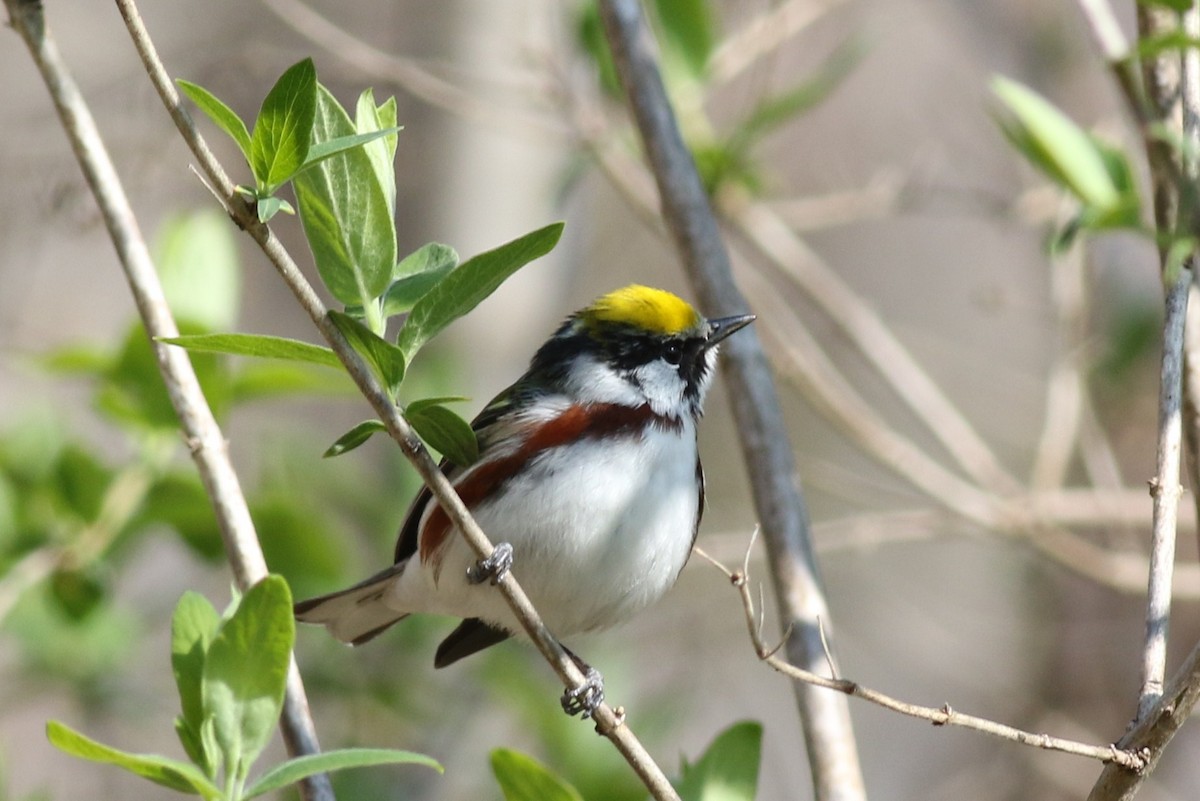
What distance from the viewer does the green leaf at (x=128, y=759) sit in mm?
1556

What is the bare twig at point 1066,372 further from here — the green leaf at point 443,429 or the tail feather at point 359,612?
the green leaf at point 443,429

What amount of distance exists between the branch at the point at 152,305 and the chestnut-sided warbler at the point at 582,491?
1.61 ft

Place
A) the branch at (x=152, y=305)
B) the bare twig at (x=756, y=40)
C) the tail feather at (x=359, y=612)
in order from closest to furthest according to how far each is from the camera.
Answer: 1. the branch at (x=152, y=305)
2. the tail feather at (x=359, y=612)
3. the bare twig at (x=756, y=40)

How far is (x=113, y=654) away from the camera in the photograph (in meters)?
3.41

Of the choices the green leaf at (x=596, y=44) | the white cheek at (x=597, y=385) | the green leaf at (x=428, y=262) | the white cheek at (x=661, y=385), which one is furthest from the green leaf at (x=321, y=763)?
the green leaf at (x=596, y=44)

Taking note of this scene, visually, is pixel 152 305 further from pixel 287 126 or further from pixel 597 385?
pixel 597 385

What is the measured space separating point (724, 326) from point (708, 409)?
4.56m

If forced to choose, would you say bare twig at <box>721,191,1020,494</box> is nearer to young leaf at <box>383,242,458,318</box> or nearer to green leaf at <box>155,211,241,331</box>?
green leaf at <box>155,211,241,331</box>

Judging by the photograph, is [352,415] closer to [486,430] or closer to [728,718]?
[728,718]

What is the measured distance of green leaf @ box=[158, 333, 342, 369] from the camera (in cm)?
154

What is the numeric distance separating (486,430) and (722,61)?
1.87 m

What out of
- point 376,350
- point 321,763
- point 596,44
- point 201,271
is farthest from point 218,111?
point 596,44

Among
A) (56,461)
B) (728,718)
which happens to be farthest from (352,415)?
(56,461)

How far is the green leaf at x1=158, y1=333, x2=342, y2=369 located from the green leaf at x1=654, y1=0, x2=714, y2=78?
2.36 m
